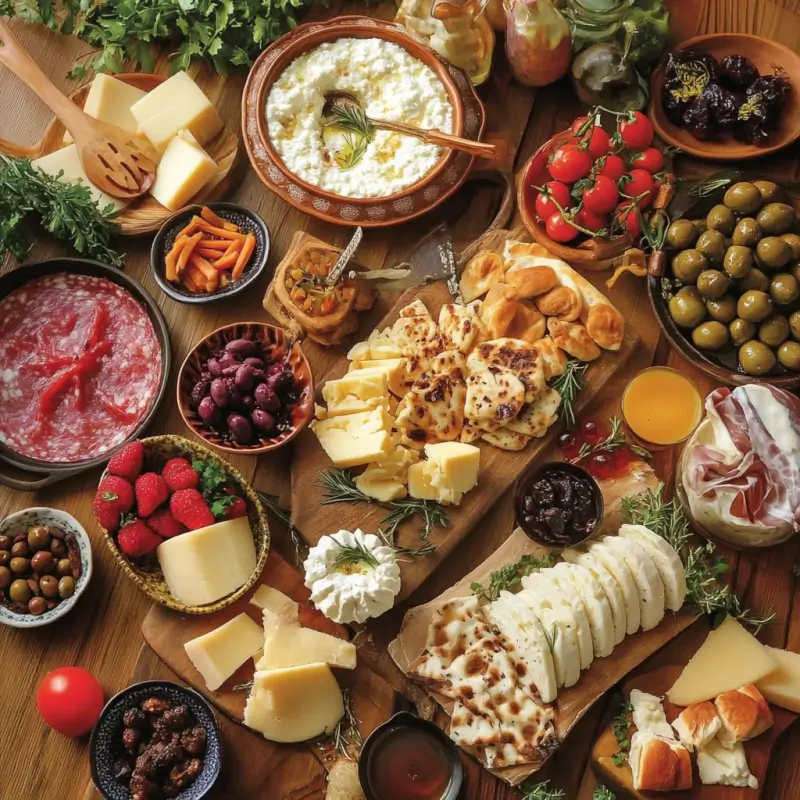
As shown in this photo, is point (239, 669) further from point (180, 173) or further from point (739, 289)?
point (739, 289)

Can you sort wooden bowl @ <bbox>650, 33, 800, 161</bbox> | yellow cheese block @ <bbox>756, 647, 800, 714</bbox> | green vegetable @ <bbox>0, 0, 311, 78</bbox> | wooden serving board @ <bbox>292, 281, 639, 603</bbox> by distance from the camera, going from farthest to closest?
green vegetable @ <bbox>0, 0, 311, 78</bbox>
wooden bowl @ <bbox>650, 33, 800, 161</bbox>
wooden serving board @ <bbox>292, 281, 639, 603</bbox>
yellow cheese block @ <bbox>756, 647, 800, 714</bbox>

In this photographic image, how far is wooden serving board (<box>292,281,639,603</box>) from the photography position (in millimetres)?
2611

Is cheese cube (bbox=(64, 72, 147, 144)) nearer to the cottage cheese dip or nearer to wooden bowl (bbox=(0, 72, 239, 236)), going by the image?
wooden bowl (bbox=(0, 72, 239, 236))

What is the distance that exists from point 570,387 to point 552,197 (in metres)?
0.60

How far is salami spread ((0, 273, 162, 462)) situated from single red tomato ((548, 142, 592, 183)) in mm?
1373

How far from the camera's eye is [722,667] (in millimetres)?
2496

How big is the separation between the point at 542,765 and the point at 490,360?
117 cm

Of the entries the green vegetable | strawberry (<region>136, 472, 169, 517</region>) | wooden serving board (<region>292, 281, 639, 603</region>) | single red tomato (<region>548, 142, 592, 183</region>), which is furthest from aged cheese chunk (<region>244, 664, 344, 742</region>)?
the green vegetable

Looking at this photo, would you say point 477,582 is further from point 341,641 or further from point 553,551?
point 341,641

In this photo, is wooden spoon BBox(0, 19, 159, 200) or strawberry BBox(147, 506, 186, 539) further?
wooden spoon BBox(0, 19, 159, 200)

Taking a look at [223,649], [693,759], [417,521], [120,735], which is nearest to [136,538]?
[223,649]

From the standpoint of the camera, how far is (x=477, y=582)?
258 cm

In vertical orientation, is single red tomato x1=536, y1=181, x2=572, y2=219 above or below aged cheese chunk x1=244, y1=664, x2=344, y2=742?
above

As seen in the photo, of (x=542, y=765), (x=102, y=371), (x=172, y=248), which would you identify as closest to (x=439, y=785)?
(x=542, y=765)
